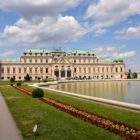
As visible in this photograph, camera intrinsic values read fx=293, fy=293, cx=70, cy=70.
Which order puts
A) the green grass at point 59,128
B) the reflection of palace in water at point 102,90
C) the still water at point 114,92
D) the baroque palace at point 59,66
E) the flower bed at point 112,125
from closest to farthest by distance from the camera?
1. the flower bed at point 112,125
2. the green grass at point 59,128
3. the still water at point 114,92
4. the reflection of palace in water at point 102,90
5. the baroque palace at point 59,66

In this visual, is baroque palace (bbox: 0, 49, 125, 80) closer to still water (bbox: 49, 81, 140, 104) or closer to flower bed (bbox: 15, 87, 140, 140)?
still water (bbox: 49, 81, 140, 104)

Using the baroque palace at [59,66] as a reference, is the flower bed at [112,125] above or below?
below

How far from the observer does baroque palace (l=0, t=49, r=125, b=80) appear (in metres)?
122

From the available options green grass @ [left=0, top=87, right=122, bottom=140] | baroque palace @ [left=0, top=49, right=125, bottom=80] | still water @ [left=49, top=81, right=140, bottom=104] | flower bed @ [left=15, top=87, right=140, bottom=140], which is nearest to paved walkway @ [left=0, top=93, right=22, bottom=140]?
green grass @ [left=0, top=87, right=122, bottom=140]

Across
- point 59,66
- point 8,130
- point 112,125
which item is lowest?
point 8,130

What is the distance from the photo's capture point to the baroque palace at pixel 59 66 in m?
122

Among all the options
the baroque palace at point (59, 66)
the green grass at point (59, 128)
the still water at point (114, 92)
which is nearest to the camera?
the green grass at point (59, 128)

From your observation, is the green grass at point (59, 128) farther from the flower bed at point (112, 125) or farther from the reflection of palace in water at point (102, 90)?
the reflection of palace in water at point (102, 90)

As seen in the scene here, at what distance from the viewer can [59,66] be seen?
401 ft

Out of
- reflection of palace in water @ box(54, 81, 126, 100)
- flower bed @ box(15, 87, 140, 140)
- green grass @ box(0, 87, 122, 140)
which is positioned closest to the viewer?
flower bed @ box(15, 87, 140, 140)

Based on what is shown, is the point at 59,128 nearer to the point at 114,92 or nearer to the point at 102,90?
the point at 114,92

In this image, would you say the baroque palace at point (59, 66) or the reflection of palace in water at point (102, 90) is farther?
the baroque palace at point (59, 66)

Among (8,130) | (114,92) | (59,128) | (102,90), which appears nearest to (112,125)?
(59,128)

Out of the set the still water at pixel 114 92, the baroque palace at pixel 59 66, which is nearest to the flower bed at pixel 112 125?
A: the still water at pixel 114 92
